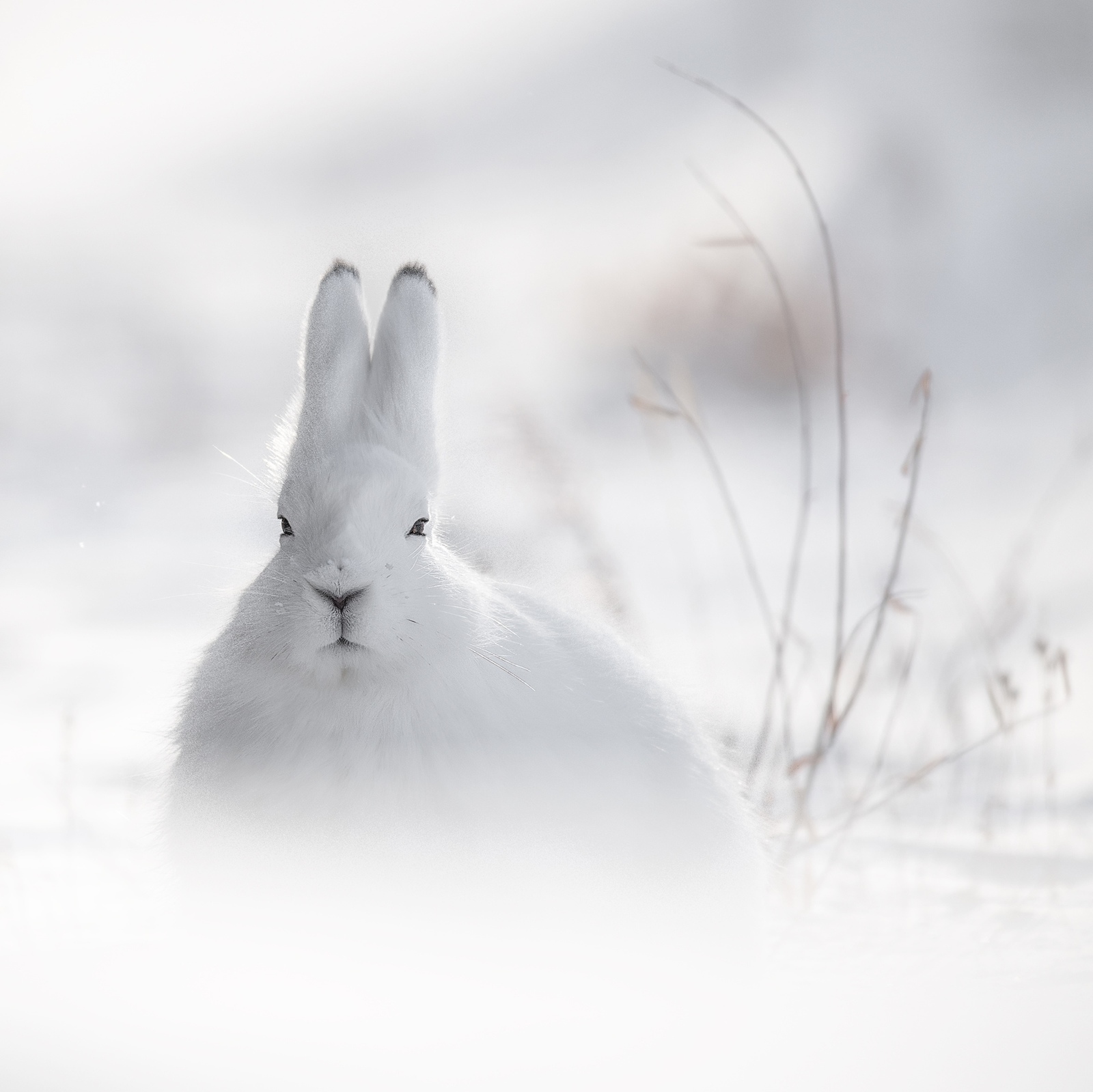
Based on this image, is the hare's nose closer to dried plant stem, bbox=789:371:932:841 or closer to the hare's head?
the hare's head

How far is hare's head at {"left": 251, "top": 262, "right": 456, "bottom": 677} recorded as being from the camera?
2.98 feet

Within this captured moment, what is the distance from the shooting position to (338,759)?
0.90 m

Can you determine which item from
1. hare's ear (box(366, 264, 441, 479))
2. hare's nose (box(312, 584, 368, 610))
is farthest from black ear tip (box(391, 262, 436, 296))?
hare's nose (box(312, 584, 368, 610))

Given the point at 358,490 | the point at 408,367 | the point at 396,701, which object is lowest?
the point at 396,701

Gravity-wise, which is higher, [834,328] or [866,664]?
[834,328]

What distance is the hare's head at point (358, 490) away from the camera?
2.98 ft

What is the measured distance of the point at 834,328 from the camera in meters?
1.22

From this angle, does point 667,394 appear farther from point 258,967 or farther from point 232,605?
point 258,967

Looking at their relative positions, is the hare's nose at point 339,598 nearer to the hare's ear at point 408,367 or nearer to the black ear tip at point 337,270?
the hare's ear at point 408,367

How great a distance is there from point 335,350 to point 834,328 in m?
0.59

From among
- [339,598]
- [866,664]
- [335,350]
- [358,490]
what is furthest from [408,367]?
[866,664]

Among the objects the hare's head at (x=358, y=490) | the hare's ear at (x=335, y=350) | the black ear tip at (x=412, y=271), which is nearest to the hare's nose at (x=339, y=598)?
the hare's head at (x=358, y=490)

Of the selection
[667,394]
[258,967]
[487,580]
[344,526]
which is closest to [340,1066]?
[258,967]

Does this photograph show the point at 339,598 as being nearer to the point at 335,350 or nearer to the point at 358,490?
the point at 358,490
